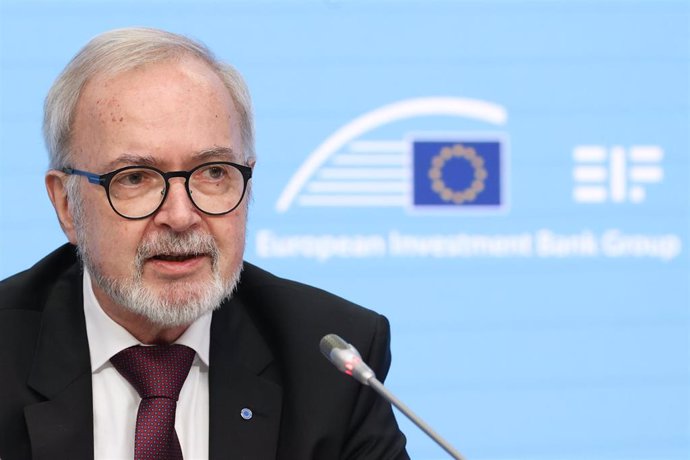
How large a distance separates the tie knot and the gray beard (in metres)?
0.09

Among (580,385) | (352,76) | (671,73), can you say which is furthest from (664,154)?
(352,76)

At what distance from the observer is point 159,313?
2.03m

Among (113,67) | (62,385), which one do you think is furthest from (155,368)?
(113,67)

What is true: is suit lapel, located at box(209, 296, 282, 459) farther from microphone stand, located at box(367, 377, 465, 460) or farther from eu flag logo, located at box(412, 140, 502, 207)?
eu flag logo, located at box(412, 140, 502, 207)

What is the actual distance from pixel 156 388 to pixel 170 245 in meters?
0.29

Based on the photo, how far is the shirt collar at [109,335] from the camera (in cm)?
213

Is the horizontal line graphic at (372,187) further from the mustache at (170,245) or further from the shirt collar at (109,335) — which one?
the mustache at (170,245)

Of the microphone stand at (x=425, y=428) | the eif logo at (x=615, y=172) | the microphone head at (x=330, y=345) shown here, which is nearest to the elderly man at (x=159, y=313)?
the microphone head at (x=330, y=345)

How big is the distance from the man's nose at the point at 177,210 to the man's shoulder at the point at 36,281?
437 millimetres

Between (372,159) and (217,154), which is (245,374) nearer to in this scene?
(217,154)

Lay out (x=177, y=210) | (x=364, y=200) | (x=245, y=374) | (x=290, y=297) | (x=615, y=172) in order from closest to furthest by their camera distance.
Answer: (x=177, y=210) → (x=245, y=374) → (x=290, y=297) → (x=364, y=200) → (x=615, y=172)

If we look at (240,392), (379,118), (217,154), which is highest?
(379,118)

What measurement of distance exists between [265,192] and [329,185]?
7.6 inches

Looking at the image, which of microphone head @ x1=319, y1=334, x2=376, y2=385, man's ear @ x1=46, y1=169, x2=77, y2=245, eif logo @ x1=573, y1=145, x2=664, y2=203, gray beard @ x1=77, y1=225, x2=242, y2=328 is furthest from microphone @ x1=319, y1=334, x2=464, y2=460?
eif logo @ x1=573, y1=145, x2=664, y2=203
